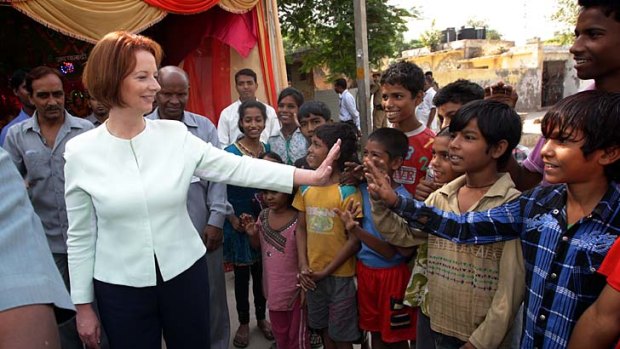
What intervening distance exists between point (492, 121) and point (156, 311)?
5.23 ft

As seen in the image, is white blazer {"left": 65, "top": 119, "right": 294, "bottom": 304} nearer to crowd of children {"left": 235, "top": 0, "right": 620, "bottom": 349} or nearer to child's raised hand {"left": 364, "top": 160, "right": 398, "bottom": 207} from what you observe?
child's raised hand {"left": 364, "top": 160, "right": 398, "bottom": 207}

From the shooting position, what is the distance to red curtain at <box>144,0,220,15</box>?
5061 millimetres

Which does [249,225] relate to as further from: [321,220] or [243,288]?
[243,288]

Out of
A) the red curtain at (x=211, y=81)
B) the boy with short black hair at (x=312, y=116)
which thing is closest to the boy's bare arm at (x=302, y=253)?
the boy with short black hair at (x=312, y=116)

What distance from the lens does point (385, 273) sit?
2.28 m

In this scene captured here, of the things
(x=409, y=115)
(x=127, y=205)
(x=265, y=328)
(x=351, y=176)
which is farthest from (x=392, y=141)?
(x=265, y=328)

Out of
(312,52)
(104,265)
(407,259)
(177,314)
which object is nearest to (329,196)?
(407,259)

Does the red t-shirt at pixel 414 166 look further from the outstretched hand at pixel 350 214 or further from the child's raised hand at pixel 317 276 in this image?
the child's raised hand at pixel 317 276

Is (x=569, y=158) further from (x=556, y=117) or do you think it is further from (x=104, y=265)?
(x=104, y=265)

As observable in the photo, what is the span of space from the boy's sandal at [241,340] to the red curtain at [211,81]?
3.66m

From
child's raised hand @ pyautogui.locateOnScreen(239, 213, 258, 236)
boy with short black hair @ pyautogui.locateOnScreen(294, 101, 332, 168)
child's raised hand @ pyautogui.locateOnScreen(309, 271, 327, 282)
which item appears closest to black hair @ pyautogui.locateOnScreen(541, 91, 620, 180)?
child's raised hand @ pyautogui.locateOnScreen(309, 271, 327, 282)

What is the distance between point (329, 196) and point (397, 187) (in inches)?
14.8

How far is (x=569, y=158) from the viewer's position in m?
1.36

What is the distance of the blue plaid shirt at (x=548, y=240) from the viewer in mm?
1317
